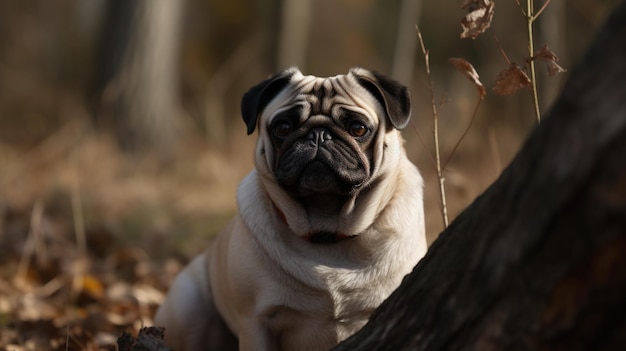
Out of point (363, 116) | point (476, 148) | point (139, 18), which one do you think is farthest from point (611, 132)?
point (139, 18)

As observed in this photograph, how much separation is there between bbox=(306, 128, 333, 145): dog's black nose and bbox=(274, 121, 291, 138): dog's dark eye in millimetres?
120

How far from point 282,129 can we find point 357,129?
318 mm

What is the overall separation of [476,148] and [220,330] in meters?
5.09

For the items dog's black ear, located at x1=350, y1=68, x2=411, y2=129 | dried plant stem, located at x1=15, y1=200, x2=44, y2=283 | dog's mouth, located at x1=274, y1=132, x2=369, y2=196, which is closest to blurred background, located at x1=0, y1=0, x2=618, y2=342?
dried plant stem, located at x1=15, y1=200, x2=44, y2=283

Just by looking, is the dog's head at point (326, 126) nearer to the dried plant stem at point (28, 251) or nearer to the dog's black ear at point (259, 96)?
the dog's black ear at point (259, 96)

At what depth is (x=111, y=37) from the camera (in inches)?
397

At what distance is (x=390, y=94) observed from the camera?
3.12m

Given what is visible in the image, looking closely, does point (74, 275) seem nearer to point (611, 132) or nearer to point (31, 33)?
point (611, 132)

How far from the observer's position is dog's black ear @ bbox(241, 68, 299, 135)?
10.4ft

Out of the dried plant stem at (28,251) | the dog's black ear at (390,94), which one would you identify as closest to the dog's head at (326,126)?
the dog's black ear at (390,94)

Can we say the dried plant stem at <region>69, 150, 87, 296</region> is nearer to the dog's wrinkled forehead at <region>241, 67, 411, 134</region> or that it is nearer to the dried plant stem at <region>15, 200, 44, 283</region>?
the dried plant stem at <region>15, 200, 44, 283</region>

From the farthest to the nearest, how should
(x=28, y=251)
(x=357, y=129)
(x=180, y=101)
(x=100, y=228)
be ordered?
(x=180, y=101) → (x=100, y=228) → (x=28, y=251) → (x=357, y=129)

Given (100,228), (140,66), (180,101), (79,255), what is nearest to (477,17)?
(79,255)

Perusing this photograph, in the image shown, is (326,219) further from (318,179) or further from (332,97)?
(332,97)
